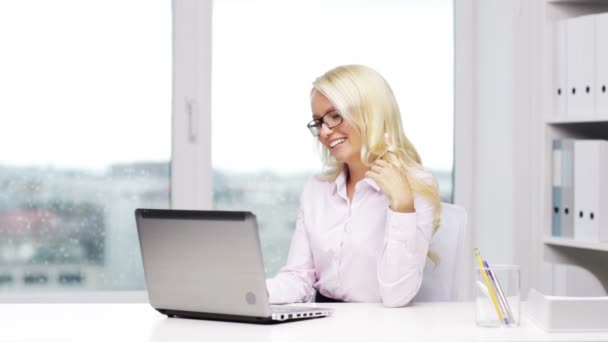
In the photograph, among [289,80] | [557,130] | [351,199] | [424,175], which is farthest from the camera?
[289,80]

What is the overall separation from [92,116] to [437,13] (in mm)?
1473

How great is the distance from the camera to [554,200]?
295 centimetres

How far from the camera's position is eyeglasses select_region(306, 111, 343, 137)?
2457 mm

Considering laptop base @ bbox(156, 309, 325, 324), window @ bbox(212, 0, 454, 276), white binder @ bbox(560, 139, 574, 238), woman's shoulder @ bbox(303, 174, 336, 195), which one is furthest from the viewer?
window @ bbox(212, 0, 454, 276)

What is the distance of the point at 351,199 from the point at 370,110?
0.26 meters

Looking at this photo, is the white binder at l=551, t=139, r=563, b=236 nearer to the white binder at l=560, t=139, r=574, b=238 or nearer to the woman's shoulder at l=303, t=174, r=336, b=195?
the white binder at l=560, t=139, r=574, b=238

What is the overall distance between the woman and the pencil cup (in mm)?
526

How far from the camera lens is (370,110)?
244 centimetres

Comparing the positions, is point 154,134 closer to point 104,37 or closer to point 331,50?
point 104,37

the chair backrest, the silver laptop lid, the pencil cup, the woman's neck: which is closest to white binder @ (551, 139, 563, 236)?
the chair backrest

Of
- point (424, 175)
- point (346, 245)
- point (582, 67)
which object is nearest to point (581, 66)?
point (582, 67)

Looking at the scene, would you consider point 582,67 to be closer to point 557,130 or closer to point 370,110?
point 557,130

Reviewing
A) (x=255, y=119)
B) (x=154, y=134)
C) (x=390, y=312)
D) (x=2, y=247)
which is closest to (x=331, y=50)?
(x=255, y=119)

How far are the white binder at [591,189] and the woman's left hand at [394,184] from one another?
833mm
